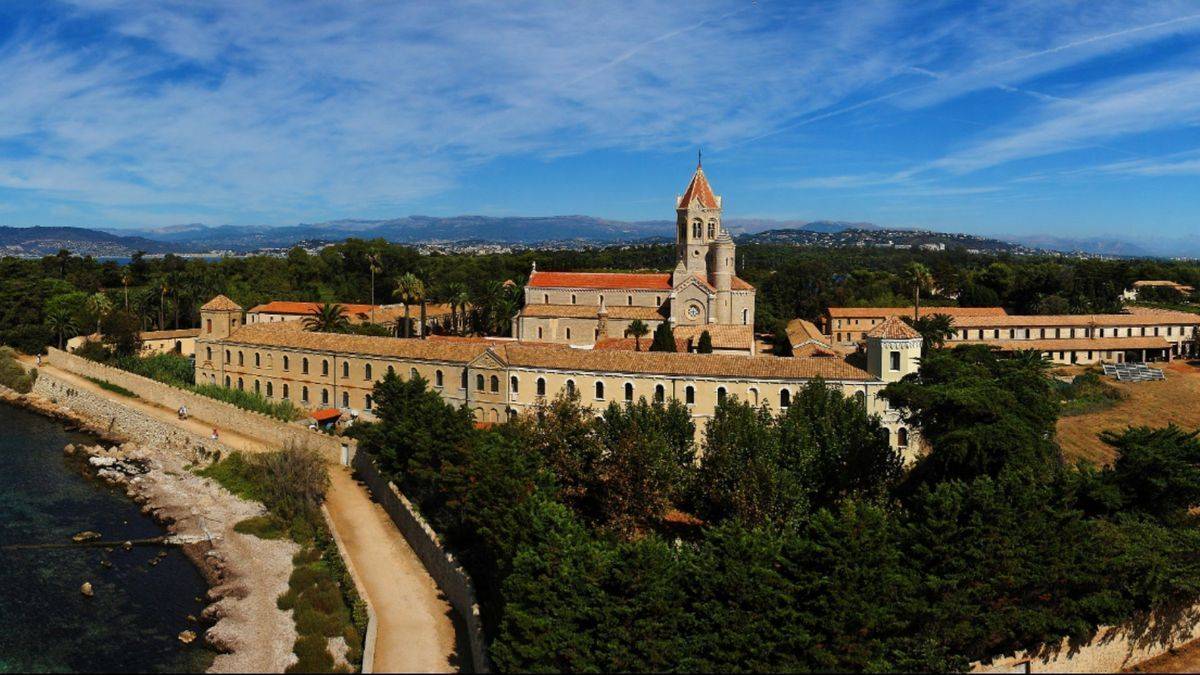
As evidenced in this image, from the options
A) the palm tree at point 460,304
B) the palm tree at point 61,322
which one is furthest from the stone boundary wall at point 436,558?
the palm tree at point 61,322

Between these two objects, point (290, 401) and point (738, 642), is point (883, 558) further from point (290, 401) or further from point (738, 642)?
point (290, 401)

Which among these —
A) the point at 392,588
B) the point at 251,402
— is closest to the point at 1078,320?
the point at 392,588

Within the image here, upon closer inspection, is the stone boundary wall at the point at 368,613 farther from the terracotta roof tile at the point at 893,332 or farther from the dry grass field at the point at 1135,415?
the dry grass field at the point at 1135,415

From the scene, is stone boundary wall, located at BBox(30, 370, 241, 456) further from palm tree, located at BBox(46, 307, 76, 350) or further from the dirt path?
the dirt path

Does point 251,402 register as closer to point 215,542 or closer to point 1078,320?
point 215,542

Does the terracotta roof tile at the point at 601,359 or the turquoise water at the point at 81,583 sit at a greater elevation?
the terracotta roof tile at the point at 601,359

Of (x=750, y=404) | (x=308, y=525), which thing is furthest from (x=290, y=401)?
(x=750, y=404)
